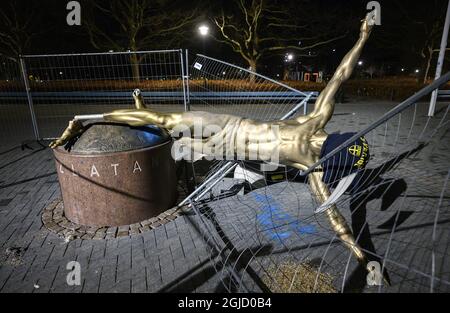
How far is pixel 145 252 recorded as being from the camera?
4.23 m

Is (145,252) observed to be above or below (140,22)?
below

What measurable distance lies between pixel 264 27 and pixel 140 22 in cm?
984

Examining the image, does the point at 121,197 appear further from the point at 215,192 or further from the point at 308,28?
the point at 308,28

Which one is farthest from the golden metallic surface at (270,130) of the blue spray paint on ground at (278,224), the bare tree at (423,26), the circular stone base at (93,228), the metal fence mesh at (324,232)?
the bare tree at (423,26)

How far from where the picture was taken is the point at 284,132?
13.7 feet

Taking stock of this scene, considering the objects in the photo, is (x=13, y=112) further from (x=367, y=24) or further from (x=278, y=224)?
(x=367, y=24)

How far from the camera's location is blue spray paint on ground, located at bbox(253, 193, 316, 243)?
468cm

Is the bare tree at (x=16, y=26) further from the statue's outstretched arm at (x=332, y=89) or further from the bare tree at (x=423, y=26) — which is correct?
the bare tree at (x=423, y=26)

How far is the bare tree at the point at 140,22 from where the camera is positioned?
2295 cm

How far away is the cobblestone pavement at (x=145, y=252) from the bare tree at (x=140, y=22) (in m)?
18.9

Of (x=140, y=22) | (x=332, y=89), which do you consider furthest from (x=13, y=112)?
(x=332, y=89)

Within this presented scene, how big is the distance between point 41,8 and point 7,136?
22181 millimetres

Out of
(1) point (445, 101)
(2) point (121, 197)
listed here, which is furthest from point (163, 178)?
(1) point (445, 101)

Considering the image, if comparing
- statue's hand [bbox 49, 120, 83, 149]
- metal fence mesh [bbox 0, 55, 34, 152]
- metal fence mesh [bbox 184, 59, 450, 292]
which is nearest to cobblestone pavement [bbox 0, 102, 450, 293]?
metal fence mesh [bbox 184, 59, 450, 292]
